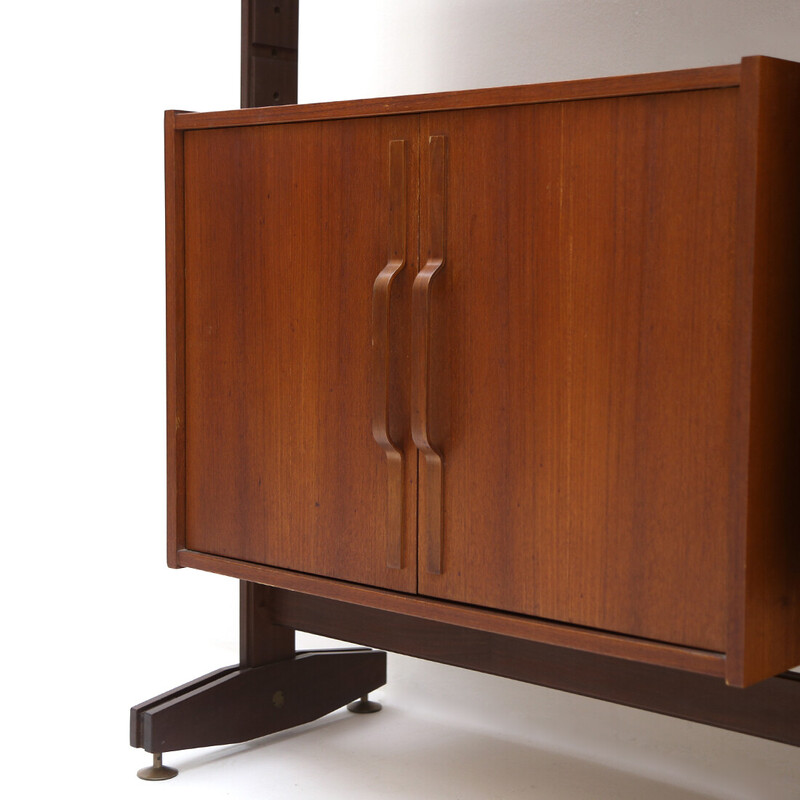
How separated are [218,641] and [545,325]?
183 centimetres

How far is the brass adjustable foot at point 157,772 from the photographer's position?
7.27ft

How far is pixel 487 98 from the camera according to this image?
1605mm

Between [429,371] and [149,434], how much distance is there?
1697mm

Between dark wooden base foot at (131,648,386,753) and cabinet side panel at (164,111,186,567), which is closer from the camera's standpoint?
cabinet side panel at (164,111,186,567)

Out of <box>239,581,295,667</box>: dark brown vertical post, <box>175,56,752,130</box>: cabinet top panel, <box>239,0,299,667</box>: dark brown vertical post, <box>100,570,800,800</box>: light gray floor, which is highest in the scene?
<box>239,0,299,667</box>: dark brown vertical post

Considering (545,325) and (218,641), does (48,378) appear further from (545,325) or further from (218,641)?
(545,325)

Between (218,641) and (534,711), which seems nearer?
(534,711)

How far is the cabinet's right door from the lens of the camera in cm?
145

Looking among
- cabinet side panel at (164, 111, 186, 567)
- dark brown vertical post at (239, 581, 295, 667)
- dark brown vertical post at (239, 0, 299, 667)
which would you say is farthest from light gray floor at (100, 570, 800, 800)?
cabinet side panel at (164, 111, 186, 567)

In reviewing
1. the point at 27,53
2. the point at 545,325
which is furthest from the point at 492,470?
the point at 27,53

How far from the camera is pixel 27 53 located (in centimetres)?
329

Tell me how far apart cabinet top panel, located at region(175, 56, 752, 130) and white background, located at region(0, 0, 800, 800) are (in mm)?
749

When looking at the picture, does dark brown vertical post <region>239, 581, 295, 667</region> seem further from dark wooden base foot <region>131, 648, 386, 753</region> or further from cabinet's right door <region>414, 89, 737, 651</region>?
cabinet's right door <region>414, 89, 737, 651</region>

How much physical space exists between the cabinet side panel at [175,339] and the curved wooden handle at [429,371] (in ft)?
1.69
